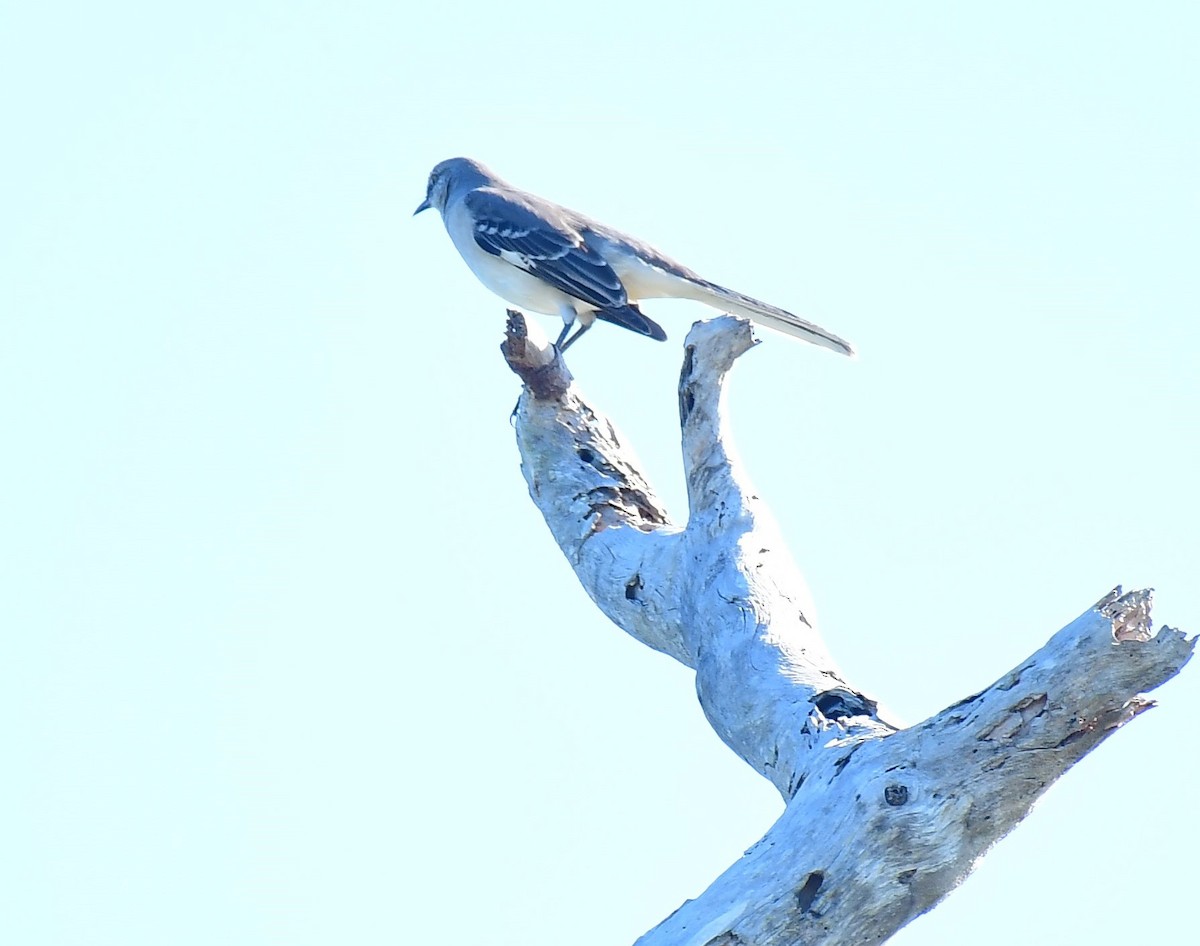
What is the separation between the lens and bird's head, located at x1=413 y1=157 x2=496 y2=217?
10469mm

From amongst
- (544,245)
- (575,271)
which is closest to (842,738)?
(575,271)

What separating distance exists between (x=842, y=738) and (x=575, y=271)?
4625mm

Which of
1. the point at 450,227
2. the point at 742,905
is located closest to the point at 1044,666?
the point at 742,905

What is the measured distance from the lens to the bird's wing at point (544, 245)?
8.70 meters

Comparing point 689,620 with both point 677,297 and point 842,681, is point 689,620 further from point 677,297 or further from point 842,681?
point 677,297

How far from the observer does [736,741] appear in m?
5.41

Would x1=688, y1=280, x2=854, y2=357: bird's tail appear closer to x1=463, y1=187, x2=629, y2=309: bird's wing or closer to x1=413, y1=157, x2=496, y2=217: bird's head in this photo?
x1=463, y1=187, x2=629, y2=309: bird's wing

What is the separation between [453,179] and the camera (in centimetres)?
1065

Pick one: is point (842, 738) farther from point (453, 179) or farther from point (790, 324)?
point (453, 179)

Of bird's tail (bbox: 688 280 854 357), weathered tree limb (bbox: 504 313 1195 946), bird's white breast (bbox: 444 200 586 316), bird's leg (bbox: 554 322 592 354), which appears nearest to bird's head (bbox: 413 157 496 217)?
bird's white breast (bbox: 444 200 586 316)

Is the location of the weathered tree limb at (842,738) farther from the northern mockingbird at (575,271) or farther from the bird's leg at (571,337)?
the bird's leg at (571,337)

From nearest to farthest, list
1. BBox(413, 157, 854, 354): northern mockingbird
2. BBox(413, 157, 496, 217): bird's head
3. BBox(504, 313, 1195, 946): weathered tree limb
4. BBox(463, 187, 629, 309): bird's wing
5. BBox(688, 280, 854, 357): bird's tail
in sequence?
1. BBox(504, 313, 1195, 946): weathered tree limb
2. BBox(688, 280, 854, 357): bird's tail
3. BBox(413, 157, 854, 354): northern mockingbird
4. BBox(463, 187, 629, 309): bird's wing
5. BBox(413, 157, 496, 217): bird's head

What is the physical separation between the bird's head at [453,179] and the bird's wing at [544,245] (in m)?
0.60

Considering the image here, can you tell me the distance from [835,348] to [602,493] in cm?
161
